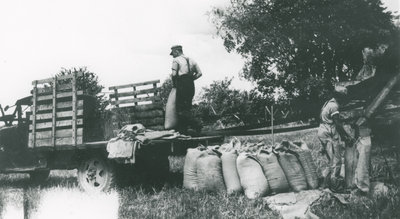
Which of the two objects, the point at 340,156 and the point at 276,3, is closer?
the point at 340,156

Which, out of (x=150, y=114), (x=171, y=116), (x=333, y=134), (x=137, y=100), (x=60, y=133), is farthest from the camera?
(x=137, y=100)

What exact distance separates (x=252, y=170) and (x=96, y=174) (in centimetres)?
283

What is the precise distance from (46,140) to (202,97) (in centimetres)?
3840

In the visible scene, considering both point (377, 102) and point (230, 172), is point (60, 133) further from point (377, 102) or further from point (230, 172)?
point (377, 102)

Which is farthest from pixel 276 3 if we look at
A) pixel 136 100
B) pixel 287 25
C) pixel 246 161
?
pixel 246 161

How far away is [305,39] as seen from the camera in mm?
26438

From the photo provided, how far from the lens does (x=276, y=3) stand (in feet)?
97.0

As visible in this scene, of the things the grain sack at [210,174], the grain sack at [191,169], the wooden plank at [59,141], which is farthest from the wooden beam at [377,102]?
the wooden plank at [59,141]

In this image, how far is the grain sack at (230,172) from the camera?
599 cm

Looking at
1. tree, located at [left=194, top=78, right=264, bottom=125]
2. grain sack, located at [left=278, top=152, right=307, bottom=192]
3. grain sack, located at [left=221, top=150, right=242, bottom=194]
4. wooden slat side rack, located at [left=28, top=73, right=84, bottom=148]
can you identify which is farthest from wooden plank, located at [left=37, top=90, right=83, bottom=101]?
tree, located at [left=194, top=78, right=264, bottom=125]

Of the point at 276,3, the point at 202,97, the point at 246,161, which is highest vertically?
the point at 276,3

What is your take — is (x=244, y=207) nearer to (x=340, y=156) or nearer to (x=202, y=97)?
(x=340, y=156)

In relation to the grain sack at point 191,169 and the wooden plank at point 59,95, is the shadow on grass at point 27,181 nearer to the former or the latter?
the wooden plank at point 59,95

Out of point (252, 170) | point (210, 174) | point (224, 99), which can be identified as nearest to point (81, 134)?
point (210, 174)
